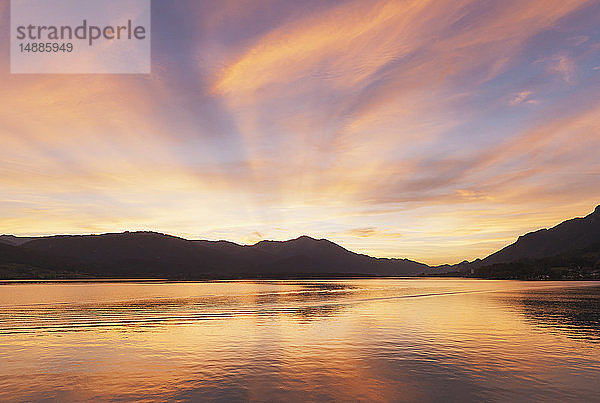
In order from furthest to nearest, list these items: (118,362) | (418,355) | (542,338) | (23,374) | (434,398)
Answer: (542,338)
(418,355)
(118,362)
(23,374)
(434,398)

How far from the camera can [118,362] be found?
33125mm

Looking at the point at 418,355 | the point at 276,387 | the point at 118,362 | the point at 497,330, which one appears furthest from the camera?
the point at 497,330

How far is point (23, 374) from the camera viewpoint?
1159 inches

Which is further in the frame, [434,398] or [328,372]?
[328,372]

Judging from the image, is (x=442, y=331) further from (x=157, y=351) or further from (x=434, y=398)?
(x=157, y=351)

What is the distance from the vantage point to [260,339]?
44.7 metres

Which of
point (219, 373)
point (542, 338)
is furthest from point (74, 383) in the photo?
point (542, 338)

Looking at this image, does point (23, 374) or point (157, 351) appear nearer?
point (23, 374)

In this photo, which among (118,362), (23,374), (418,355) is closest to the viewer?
(23,374)

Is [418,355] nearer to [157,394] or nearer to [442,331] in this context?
[442,331]

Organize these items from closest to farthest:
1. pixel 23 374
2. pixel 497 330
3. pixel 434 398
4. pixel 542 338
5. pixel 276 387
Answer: pixel 434 398
pixel 276 387
pixel 23 374
pixel 542 338
pixel 497 330

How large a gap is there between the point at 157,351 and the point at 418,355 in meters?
23.9

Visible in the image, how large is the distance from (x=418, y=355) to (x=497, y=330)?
2049 cm

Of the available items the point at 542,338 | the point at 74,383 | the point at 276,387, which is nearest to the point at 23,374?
the point at 74,383
